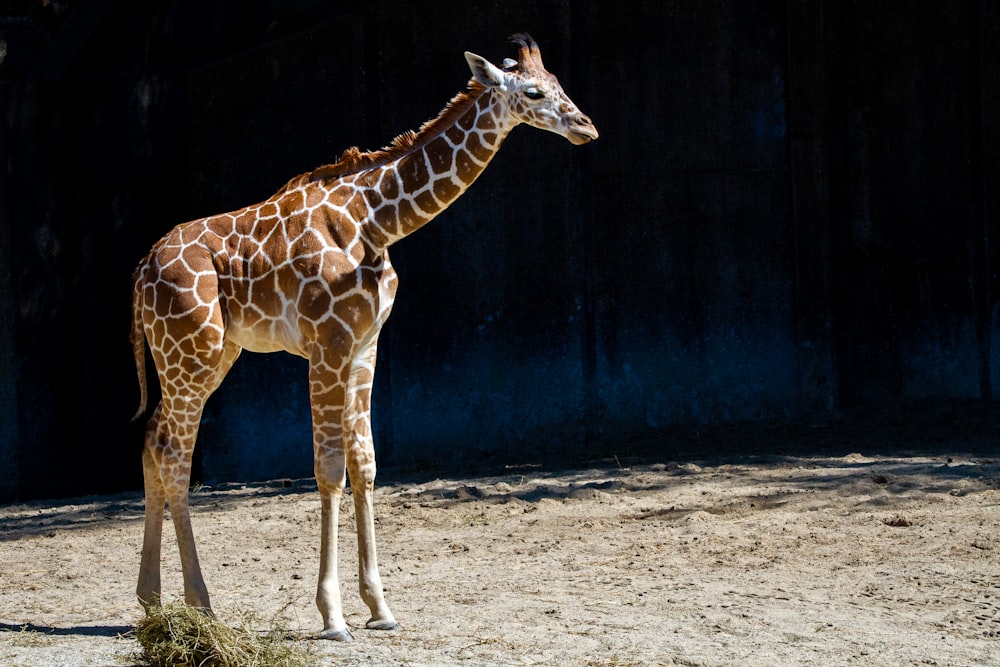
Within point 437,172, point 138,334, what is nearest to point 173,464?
point 138,334

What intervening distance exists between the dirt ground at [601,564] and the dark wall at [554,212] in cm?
81

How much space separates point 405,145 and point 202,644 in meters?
2.24

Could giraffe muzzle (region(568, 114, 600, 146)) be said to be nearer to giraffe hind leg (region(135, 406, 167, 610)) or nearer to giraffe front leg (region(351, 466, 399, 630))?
giraffe front leg (region(351, 466, 399, 630))

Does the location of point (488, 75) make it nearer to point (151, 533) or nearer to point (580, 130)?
point (580, 130)

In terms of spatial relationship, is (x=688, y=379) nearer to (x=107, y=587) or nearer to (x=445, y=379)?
(x=445, y=379)

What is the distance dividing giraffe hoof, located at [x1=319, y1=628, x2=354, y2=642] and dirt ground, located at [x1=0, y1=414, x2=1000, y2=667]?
0.07 metres

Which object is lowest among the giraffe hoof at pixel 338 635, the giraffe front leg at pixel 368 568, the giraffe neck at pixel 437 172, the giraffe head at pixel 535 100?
the giraffe hoof at pixel 338 635

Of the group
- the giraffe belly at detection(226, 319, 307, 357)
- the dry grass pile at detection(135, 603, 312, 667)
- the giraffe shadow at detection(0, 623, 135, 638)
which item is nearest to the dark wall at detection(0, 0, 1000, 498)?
the giraffe shadow at detection(0, 623, 135, 638)

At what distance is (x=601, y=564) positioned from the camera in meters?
5.71

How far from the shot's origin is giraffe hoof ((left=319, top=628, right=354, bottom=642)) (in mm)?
4602

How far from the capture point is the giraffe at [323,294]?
481 cm

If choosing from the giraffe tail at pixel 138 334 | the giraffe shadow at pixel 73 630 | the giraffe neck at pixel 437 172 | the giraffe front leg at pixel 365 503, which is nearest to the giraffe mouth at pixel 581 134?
the giraffe neck at pixel 437 172

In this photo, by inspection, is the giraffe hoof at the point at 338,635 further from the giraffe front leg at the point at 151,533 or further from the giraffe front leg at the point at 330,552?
the giraffe front leg at the point at 151,533

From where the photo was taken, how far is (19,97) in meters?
7.85
